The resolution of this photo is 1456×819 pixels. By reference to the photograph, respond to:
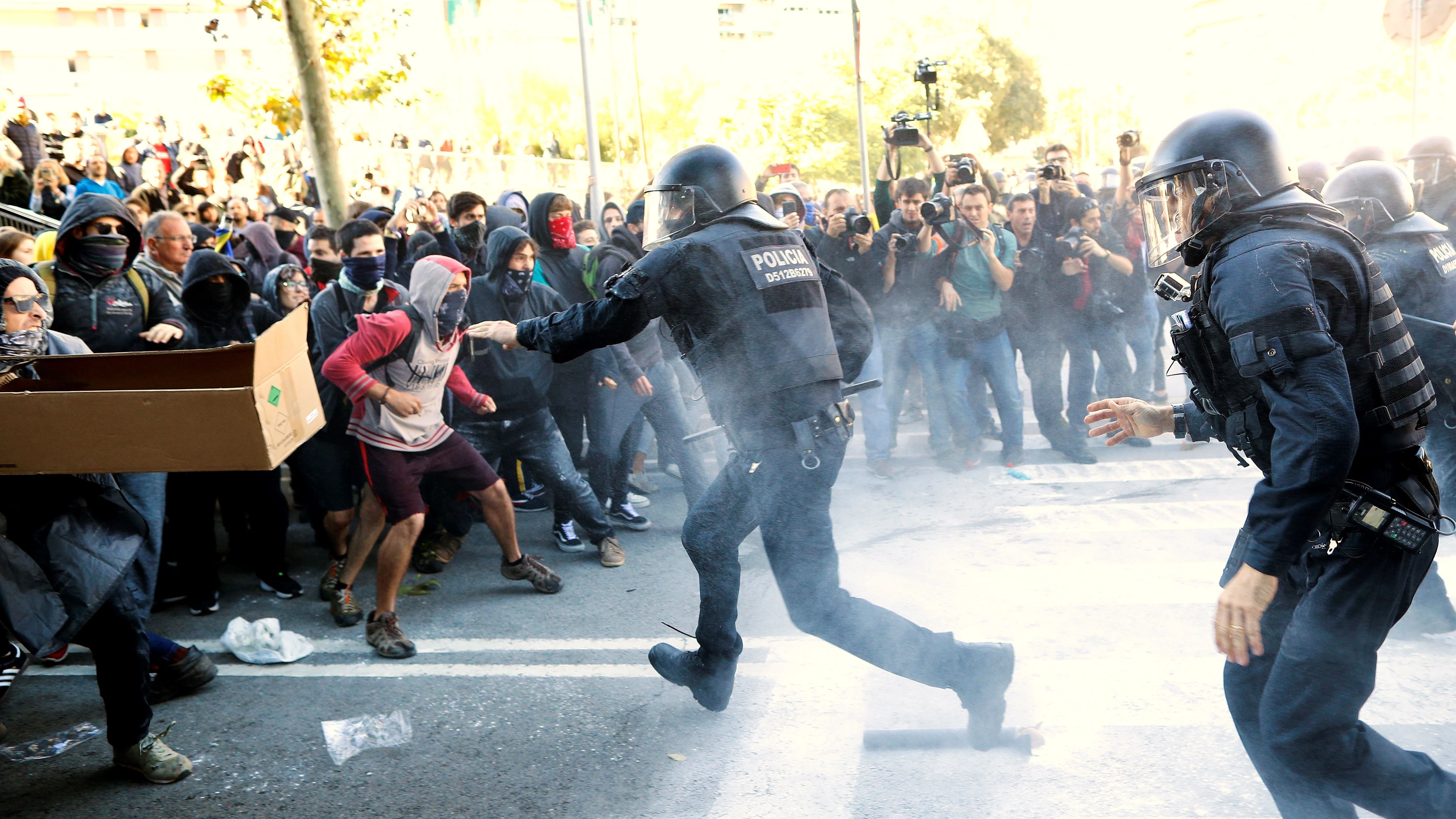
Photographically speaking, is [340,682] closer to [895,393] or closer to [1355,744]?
[1355,744]

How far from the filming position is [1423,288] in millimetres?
3746

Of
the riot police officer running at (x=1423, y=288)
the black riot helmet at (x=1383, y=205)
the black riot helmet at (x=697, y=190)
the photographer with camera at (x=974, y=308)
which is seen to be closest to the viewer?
the black riot helmet at (x=697, y=190)

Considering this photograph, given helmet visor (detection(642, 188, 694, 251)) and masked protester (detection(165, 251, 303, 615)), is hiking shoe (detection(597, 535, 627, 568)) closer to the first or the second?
masked protester (detection(165, 251, 303, 615))

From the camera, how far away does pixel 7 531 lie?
2.76 meters

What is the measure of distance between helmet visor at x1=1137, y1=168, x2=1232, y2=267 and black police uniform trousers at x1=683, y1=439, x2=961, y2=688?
104 centimetres

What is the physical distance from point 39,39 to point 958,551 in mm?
62435

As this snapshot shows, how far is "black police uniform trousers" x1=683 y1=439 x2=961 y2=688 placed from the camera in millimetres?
2992

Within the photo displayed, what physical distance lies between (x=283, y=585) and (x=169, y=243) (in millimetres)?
1780

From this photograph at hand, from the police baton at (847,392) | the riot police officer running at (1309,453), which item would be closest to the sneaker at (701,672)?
the police baton at (847,392)

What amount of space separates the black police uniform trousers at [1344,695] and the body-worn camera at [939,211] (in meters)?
4.77

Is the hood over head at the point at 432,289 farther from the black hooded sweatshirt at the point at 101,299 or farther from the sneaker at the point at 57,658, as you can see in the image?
the sneaker at the point at 57,658

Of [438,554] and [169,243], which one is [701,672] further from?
[169,243]

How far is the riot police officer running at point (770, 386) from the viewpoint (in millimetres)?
3000

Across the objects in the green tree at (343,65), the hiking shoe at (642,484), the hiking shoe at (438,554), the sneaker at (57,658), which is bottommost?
the hiking shoe at (642,484)
